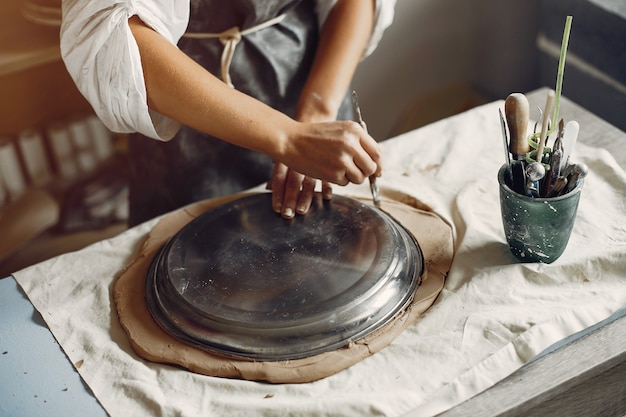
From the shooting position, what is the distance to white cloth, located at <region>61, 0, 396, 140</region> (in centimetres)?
109

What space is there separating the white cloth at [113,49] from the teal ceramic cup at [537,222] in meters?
0.58

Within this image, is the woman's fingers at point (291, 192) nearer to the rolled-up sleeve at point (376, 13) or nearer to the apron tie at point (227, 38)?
the apron tie at point (227, 38)

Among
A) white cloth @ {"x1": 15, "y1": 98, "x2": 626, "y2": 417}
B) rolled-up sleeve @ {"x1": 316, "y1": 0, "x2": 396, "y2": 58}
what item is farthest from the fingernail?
rolled-up sleeve @ {"x1": 316, "y1": 0, "x2": 396, "y2": 58}

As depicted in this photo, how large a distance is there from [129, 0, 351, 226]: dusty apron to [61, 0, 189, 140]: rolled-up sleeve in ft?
0.62

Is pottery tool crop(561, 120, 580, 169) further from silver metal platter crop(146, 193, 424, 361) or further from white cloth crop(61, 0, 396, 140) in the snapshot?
white cloth crop(61, 0, 396, 140)

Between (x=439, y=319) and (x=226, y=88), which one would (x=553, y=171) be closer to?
(x=439, y=319)

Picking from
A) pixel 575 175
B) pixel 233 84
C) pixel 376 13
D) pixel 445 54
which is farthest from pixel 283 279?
pixel 445 54

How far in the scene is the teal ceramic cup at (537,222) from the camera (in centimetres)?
A: 101

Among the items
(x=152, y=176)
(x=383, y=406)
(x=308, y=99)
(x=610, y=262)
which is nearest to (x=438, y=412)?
(x=383, y=406)

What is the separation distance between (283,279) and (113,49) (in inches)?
17.2

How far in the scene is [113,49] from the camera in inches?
43.3

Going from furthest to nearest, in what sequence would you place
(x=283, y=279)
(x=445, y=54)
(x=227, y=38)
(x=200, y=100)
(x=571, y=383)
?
1. (x=445, y=54)
2. (x=227, y=38)
3. (x=200, y=100)
4. (x=283, y=279)
5. (x=571, y=383)

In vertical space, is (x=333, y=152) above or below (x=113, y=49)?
below

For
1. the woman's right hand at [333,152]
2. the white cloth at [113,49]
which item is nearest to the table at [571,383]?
the woman's right hand at [333,152]
